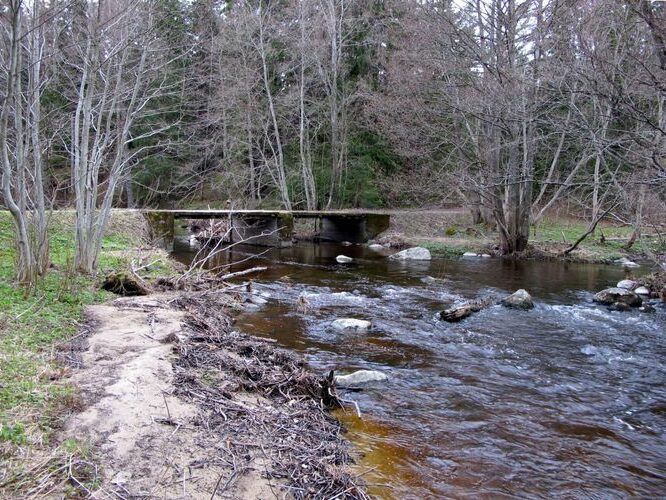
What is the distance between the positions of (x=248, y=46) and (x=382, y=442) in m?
23.4

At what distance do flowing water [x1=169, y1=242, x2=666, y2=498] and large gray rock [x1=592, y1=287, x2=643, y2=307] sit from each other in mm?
363

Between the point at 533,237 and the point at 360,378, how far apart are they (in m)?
16.4

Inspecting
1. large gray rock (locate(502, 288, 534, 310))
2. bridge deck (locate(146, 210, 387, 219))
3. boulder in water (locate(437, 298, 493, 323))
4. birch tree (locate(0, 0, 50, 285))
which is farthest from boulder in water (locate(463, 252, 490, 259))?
birch tree (locate(0, 0, 50, 285))

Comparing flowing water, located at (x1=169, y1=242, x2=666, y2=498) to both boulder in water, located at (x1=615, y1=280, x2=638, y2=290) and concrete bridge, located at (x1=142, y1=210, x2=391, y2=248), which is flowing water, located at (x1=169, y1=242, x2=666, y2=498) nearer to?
boulder in water, located at (x1=615, y1=280, x2=638, y2=290)

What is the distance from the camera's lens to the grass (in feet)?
10.3

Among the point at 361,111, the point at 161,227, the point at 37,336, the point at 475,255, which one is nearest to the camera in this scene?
the point at 37,336

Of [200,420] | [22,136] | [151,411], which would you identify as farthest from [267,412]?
[22,136]

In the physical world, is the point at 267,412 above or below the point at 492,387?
above

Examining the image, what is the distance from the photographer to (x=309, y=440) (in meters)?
3.85

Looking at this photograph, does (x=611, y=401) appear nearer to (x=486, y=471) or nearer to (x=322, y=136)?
(x=486, y=471)

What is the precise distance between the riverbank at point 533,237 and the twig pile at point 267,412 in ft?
37.7

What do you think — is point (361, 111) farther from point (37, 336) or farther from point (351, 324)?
point (37, 336)

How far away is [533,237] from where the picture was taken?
20.2 m

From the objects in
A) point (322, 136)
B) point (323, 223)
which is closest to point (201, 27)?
point (322, 136)
